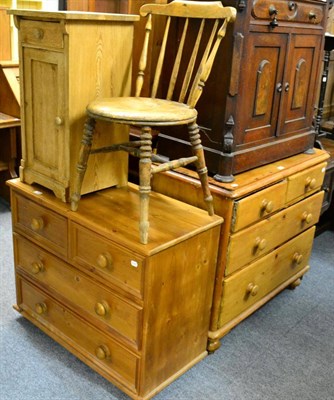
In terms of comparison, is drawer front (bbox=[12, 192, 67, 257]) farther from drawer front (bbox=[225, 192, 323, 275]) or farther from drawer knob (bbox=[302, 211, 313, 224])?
drawer knob (bbox=[302, 211, 313, 224])

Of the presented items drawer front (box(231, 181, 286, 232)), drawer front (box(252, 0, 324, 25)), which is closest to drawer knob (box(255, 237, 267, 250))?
drawer front (box(231, 181, 286, 232))

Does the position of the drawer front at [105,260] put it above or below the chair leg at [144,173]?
below

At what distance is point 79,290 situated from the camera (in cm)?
193

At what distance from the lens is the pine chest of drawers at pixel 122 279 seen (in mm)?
1708

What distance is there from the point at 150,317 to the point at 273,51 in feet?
3.91

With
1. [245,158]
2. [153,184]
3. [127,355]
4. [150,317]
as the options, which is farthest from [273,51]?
[127,355]

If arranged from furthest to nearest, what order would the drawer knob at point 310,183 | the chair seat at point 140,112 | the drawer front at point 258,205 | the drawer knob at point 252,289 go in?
the drawer knob at point 310,183 → the drawer knob at point 252,289 → the drawer front at point 258,205 → the chair seat at point 140,112

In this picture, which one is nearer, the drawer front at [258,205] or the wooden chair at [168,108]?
the wooden chair at [168,108]

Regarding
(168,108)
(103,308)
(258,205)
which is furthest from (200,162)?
(103,308)

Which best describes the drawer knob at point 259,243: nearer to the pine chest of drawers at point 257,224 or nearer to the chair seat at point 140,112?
the pine chest of drawers at point 257,224

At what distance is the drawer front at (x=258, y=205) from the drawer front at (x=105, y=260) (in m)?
0.49

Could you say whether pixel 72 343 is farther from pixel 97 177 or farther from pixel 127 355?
pixel 97 177

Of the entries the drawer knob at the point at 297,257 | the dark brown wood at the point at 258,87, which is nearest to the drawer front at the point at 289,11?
the dark brown wood at the point at 258,87

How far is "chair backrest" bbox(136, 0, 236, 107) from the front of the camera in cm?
177
